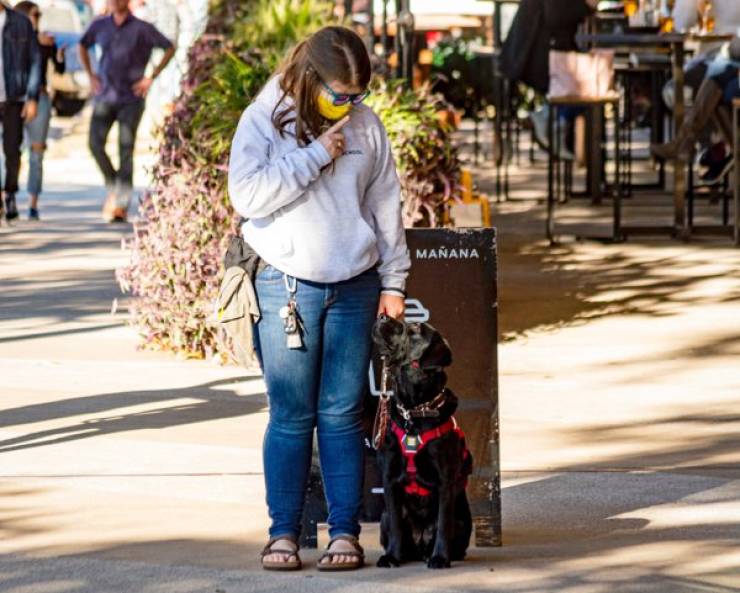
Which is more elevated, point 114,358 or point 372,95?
point 372,95

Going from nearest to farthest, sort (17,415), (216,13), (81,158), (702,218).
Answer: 1. (17,415)
2. (702,218)
3. (216,13)
4. (81,158)

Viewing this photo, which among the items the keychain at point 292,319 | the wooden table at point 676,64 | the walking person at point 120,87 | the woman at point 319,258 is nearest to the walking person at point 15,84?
the walking person at point 120,87

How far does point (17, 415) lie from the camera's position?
869 cm

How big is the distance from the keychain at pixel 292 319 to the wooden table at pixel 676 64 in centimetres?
870

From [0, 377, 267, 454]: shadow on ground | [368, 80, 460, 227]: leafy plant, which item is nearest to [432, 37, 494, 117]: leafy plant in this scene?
[368, 80, 460, 227]: leafy plant

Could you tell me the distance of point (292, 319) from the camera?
569 cm

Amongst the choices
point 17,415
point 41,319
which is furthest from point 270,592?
point 41,319

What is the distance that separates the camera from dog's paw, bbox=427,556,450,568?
5.86 metres

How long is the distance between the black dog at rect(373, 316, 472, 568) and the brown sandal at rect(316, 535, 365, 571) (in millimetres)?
97

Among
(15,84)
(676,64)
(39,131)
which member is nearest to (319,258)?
(676,64)

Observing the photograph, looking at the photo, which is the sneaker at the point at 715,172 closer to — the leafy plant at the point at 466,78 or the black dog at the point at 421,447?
the leafy plant at the point at 466,78

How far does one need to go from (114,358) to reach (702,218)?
320 inches

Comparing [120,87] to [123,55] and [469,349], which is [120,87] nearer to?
[123,55]

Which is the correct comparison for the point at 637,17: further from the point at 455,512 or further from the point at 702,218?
the point at 455,512
